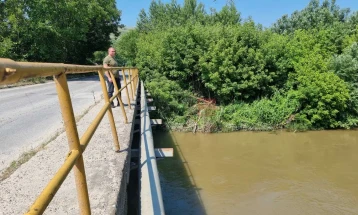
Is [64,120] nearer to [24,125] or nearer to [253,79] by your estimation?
[24,125]

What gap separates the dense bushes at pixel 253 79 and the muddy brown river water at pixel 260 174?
56.9 inches

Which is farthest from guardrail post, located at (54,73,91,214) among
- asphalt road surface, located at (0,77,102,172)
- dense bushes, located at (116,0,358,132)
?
dense bushes, located at (116,0,358,132)

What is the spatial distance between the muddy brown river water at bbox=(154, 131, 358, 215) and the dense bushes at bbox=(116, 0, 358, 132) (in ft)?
4.74

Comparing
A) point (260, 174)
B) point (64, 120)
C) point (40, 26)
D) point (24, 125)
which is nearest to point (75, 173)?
point (64, 120)

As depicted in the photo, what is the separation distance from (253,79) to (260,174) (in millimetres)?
8445

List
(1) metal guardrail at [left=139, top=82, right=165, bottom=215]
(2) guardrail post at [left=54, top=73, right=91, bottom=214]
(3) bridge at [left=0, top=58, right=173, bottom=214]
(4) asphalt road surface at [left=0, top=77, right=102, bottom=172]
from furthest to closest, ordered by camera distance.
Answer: (4) asphalt road surface at [left=0, top=77, right=102, bottom=172]
(1) metal guardrail at [left=139, top=82, right=165, bottom=215]
(2) guardrail post at [left=54, top=73, right=91, bottom=214]
(3) bridge at [left=0, top=58, right=173, bottom=214]

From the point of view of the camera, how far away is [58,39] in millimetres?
28359

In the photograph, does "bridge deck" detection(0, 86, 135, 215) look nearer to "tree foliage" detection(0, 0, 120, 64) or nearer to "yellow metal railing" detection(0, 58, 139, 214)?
"yellow metal railing" detection(0, 58, 139, 214)

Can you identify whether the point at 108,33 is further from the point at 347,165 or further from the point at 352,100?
the point at 347,165

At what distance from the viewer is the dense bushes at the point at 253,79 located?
15.9m

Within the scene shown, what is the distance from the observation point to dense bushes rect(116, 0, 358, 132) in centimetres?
1585

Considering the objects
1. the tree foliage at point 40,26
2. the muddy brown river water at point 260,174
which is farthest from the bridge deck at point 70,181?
the tree foliage at point 40,26

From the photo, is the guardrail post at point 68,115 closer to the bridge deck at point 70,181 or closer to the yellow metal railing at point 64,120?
the yellow metal railing at point 64,120

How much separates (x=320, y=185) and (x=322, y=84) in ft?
24.8
